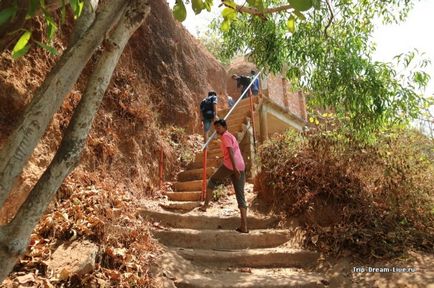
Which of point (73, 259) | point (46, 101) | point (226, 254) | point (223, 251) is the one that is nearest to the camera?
point (46, 101)

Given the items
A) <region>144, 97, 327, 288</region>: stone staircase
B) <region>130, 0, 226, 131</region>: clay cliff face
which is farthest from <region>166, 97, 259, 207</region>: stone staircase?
<region>130, 0, 226, 131</region>: clay cliff face

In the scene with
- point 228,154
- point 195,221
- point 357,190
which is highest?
point 228,154

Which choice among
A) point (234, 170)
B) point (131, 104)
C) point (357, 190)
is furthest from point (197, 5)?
point (131, 104)

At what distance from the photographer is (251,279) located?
12.9 ft

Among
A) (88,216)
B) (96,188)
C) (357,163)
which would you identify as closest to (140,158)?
(96,188)

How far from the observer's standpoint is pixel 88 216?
3.77 m

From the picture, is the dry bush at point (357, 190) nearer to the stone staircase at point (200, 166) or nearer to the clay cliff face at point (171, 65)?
the stone staircase at point (200, 166)

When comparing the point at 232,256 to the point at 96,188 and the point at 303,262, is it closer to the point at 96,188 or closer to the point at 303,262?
the point at 303,262

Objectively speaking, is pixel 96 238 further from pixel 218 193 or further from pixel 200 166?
pixel 200 166

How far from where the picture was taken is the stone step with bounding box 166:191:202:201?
20.7 ft

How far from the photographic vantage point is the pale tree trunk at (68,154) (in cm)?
162

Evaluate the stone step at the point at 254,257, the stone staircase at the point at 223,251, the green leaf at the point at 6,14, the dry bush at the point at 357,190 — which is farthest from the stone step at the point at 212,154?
the green leaf at the point at 6,14

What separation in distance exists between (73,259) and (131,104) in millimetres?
4466

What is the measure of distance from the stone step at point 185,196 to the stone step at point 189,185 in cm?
35
